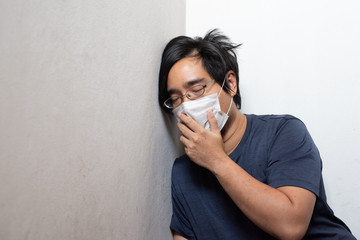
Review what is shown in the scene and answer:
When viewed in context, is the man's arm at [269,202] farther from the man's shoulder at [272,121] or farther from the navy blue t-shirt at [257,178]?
the man's shoulder at [272,121]

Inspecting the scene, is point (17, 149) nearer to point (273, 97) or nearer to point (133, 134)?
point (133, 134)

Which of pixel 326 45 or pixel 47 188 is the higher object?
pixel 326 45

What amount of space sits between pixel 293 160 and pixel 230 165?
0.21m

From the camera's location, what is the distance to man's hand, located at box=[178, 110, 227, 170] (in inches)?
33.9

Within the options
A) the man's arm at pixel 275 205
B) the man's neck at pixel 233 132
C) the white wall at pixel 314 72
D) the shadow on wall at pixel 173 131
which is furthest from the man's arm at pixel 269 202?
the white wall at pixel 314 72

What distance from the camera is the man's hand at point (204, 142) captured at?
0.86 meters

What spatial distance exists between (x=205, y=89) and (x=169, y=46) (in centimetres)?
26

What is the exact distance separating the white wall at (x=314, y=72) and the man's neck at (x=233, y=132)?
0.27 metres

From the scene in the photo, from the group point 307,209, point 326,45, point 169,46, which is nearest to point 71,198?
point 307,209

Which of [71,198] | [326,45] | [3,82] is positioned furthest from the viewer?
[326,45]

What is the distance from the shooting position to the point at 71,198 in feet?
1.75

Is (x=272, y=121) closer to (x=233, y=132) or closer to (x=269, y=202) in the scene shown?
(x=233, y=132)

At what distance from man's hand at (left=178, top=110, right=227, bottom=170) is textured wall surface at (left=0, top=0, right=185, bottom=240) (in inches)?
5.3

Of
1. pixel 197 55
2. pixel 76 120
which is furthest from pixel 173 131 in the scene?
pixel 76 120
